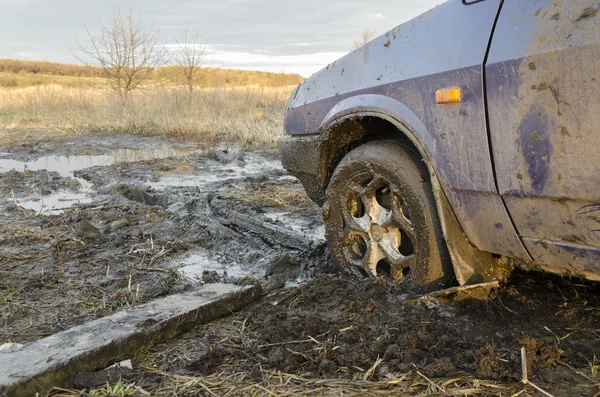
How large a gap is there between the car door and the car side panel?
0.07 metres

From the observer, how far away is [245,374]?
2260 mm

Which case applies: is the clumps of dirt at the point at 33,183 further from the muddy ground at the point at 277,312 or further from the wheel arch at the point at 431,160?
the wheel arch at the point at 431,160

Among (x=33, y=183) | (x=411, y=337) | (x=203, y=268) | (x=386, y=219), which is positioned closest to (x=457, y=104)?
(x=386, y=219)

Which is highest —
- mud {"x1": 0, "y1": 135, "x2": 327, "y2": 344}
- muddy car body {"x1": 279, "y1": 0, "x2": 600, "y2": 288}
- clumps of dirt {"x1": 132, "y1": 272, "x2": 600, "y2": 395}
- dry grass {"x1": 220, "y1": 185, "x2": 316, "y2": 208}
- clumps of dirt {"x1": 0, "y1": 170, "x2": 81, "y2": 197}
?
muddy car body {"x1": 279, "y1": 0, "x2": 600, "y2": 288}

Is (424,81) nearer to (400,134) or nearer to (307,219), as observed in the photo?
(400,134)

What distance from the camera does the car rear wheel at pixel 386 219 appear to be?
8.71 ft

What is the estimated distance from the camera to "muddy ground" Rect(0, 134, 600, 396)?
214 cm

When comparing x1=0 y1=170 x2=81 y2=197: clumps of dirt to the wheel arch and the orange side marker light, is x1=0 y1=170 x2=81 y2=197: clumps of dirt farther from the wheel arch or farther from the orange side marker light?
the orange side marker light

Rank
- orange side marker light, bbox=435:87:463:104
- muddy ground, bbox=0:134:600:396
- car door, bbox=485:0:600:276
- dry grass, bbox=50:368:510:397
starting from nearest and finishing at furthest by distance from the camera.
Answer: car door, bbox=485:0:600:276 < dry grass, bbox=50:368:510:397 < muddy ground, bbox=0:134:600:396 < orange side marker light, bbox=435:87:463:104

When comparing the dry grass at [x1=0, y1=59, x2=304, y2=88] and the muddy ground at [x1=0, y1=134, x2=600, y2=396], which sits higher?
the dry grass at [x1=0, y1=59, x2=304, y2=88]

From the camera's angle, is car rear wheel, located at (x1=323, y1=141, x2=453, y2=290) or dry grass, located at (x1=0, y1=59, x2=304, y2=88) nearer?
car rear wheel, located at (x1=323, y1=141, x2=453, y2=290)

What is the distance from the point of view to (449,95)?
2336 millimetres

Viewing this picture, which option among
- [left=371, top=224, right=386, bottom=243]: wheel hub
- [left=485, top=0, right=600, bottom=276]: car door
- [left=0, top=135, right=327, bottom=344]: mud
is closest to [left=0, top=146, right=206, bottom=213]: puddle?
[left=0, top=135, right=327, bottom=344]: mud

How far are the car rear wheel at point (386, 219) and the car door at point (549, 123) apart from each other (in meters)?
Result: 0.54
